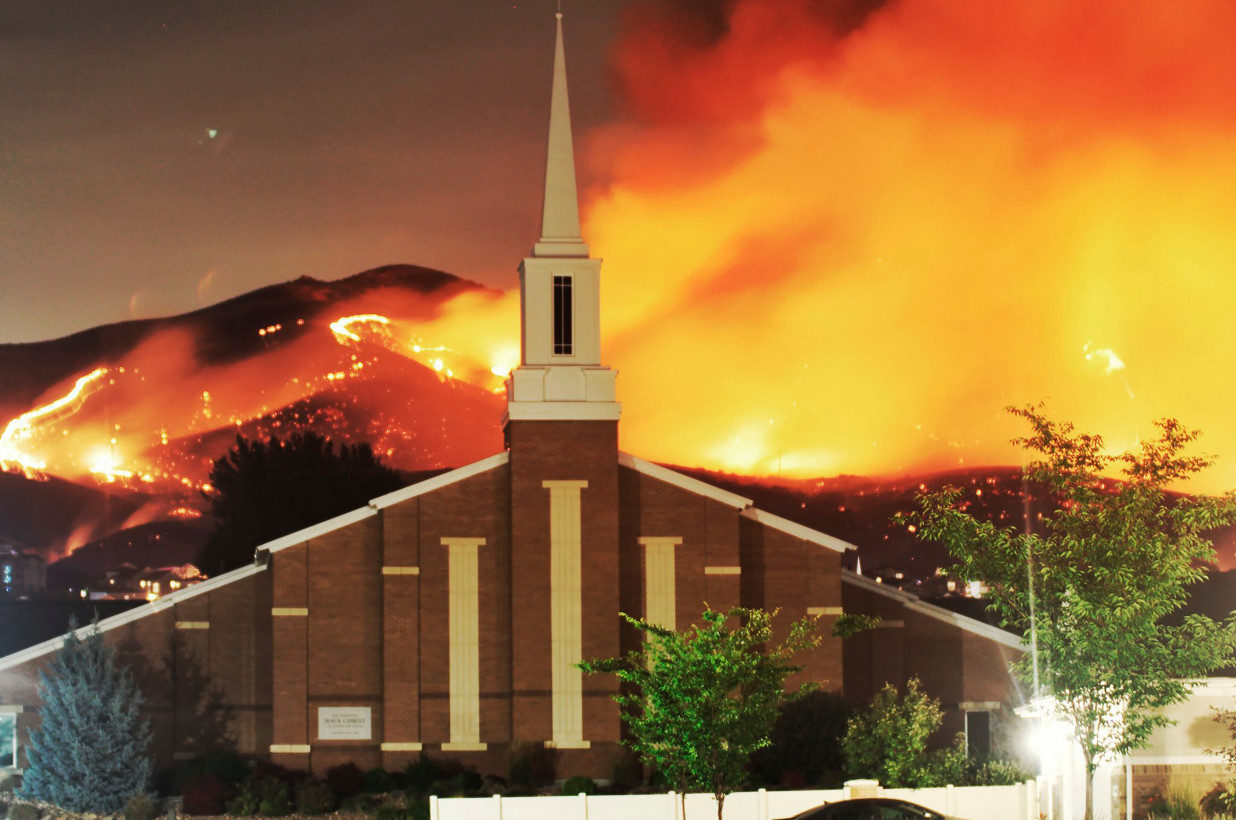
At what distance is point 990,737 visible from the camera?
173ft

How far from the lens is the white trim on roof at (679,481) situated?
49094 millimetres

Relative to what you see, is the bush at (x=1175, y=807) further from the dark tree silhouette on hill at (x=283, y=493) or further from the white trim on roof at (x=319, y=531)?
the dark tree silhouette on hill at (x=283, y=493)

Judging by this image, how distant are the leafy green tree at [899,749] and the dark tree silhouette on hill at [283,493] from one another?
4144cm

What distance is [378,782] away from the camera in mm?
46344

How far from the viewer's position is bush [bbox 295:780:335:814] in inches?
1703

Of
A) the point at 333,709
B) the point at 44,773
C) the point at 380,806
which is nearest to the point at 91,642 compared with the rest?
the point at 44,773

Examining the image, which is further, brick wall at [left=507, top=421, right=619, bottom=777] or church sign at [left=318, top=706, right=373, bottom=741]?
church sign at [left=318, top=706, right=373, bottom=741]

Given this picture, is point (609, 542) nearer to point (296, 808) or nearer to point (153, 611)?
point (296, 808)

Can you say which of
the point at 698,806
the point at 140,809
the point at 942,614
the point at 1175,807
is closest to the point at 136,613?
the point at 140,809

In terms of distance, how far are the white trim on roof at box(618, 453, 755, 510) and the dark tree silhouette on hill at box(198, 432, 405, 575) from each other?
107 feet

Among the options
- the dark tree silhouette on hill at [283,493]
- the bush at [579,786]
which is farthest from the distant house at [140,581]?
the bush at [579,786]

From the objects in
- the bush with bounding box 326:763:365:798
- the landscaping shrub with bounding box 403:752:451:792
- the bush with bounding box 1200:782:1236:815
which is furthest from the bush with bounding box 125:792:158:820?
the bush with bounding box 1200:782:1236:815

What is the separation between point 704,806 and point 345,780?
40.1ft

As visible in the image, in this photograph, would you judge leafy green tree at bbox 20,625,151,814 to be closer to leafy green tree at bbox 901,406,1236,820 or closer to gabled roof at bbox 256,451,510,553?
gabled roof at bbox 256,451,510,553
